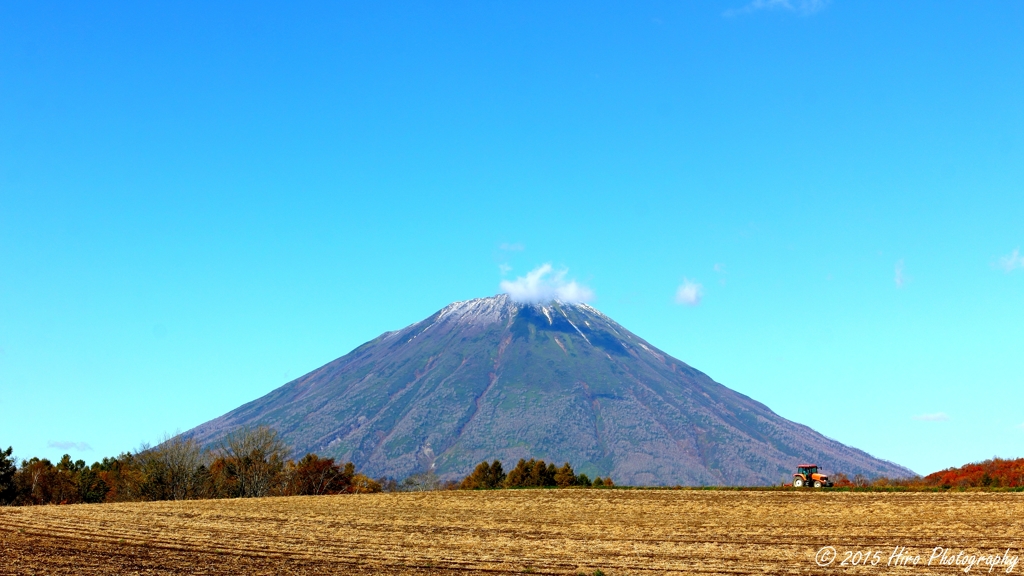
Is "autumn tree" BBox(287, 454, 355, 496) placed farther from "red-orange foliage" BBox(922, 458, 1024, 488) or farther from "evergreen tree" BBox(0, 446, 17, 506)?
"red-orange foliage" BBox(922, 458, 1024, 488)

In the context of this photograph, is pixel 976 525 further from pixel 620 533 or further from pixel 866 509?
pixel 620 533

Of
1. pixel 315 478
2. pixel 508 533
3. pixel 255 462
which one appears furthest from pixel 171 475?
pixel 508 533

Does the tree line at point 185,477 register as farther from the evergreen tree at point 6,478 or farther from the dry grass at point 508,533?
the dry grass at point 508,533

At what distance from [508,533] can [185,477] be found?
59.5m

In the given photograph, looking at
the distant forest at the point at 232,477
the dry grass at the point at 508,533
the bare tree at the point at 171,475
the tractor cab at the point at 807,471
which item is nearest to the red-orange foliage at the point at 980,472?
the distant forest at the point at 232,477

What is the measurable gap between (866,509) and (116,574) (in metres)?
45.2

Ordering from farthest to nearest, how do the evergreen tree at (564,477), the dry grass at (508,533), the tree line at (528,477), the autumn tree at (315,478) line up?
1. the autumn tree at (315,478)
2. the tree line at (528,477)
3. the evergreen tree at (564,477)
4. the dry grass at (508,533)

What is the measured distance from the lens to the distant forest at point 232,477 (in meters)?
91.7

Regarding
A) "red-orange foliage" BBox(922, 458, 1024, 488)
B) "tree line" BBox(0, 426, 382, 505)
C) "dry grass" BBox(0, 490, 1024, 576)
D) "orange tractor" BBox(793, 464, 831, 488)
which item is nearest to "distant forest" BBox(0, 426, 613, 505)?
"tree line" BBox(0, 426, 382, 505)

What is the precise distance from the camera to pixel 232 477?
100 m

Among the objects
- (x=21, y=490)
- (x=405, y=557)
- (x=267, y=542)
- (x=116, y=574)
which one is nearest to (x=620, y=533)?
(x=405, y=557)

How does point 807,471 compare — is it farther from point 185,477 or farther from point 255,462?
point 185,477

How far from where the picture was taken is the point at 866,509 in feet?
181

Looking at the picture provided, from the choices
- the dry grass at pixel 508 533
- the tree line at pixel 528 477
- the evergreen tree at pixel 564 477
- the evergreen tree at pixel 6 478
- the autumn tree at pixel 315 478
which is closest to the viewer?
the dry grass at pixel 508 533
